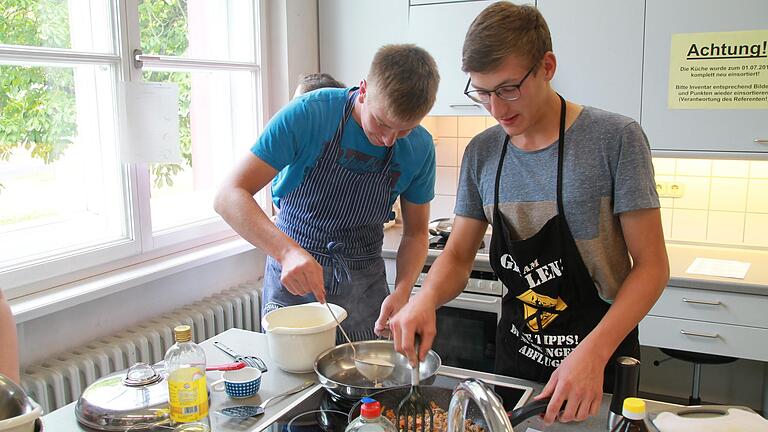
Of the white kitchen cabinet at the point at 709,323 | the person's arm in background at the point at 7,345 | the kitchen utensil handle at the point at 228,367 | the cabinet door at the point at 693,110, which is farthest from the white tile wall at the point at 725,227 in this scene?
the person's arm in background at the point at 7,345

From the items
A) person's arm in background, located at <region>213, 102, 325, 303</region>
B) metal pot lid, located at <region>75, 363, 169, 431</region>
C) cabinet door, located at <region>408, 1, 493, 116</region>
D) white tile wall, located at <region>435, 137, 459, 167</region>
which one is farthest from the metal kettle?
white tile wall, located at <region>435, 137, 459, 167</region>

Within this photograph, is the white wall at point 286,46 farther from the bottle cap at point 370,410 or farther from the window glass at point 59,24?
the bottle cap at point 370,410

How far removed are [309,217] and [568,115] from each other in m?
0.74

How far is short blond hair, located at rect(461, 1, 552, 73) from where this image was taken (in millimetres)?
1257

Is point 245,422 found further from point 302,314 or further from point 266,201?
point 266,201

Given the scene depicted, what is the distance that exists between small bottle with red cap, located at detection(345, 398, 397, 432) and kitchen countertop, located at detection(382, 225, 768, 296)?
178 cm

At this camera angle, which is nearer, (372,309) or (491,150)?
(491,150)

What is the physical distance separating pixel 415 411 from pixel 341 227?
2.38 ft

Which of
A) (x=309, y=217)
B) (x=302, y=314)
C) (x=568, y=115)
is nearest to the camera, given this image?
(x=568, y=115)

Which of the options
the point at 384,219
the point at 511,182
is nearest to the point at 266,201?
the point at 384,219

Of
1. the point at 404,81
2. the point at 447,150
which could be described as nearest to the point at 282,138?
the point at 404,81

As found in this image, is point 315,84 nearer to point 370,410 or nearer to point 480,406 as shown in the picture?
point 370,410

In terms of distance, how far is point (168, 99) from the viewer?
2.44 m

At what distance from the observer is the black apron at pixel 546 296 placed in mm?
1363
